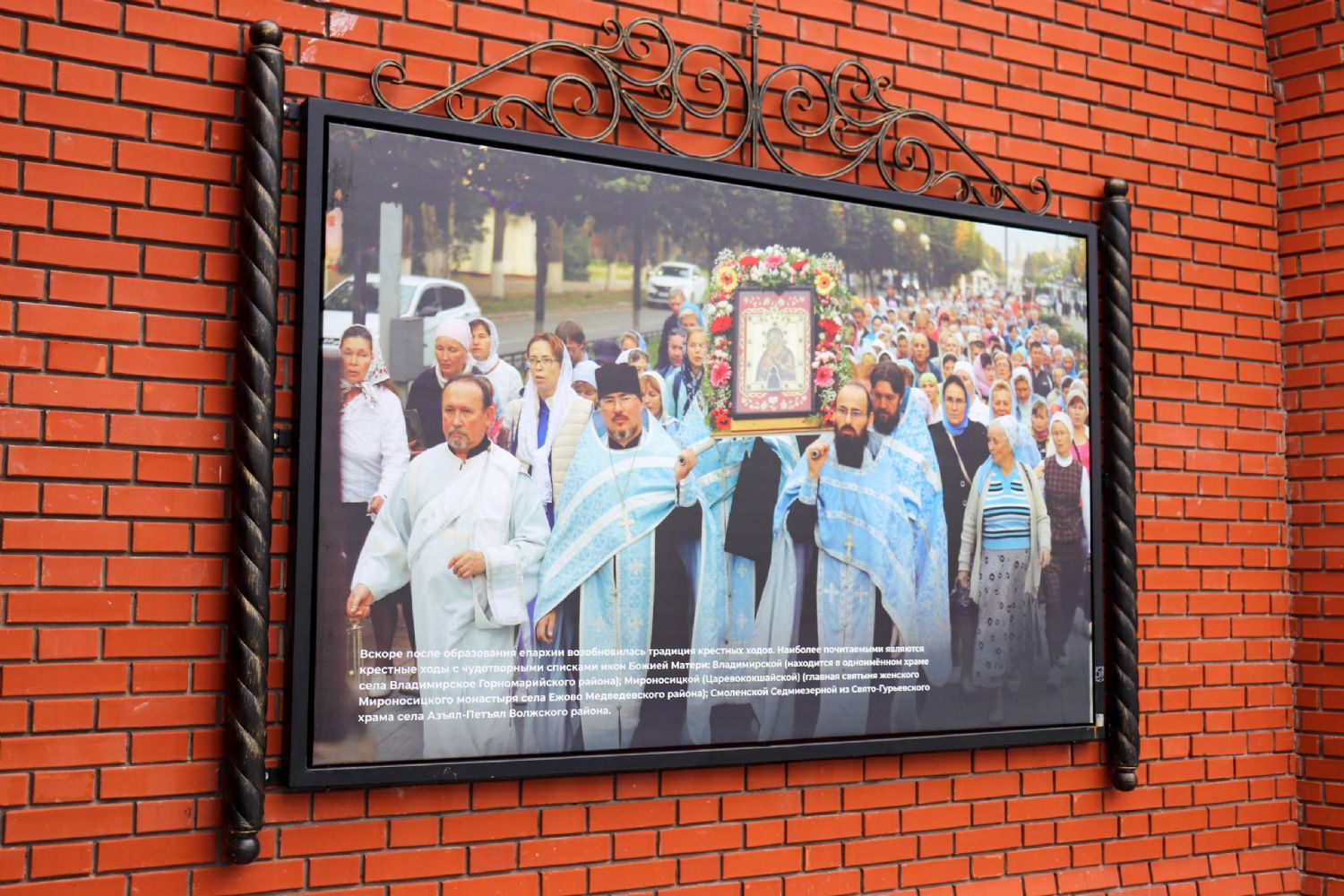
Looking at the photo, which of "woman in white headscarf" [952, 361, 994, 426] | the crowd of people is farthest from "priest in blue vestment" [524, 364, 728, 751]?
"woman in white headscarf" [952, 361, 994, 426]

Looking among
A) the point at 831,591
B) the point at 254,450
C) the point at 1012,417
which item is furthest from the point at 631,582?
the point at 1012,417

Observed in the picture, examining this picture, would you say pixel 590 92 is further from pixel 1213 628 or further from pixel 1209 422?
pixel 1213 628

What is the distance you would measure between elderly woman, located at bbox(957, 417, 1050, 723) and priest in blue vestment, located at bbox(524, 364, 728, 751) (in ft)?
2.63

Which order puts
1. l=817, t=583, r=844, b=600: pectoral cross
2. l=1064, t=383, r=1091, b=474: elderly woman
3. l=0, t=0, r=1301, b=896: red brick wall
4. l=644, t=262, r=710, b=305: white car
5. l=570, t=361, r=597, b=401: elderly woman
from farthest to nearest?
l=1064, t=383, r=1091, b=474: elderly woman, l=817, t=583, r=844, b=600: pectoral cross, l=644, t=262, r=710, b=305: white car, l=570, t=361, r=597, b=401: elderly woman, l=0, t=0, r=1301, b=896: red brick wall

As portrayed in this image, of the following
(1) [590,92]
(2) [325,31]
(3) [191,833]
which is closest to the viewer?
(3) [191,833]

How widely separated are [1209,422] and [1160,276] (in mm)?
481

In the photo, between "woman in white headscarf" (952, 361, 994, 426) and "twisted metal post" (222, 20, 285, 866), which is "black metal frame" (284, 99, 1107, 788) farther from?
"woman in white headscarf" (952, 361, 994, 426)

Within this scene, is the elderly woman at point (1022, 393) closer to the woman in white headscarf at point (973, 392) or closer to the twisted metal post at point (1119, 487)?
the woman in white headscarf at point (973, 392)

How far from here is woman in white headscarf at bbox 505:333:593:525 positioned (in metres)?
3.00

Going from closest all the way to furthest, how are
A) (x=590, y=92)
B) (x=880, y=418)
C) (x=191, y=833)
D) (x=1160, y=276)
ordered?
(x=191, y=833) < (x=590, y=92) < (x=880, y=418) < (x=1160, y=276)

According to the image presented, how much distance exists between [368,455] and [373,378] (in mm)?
166

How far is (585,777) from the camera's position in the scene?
10.0 ft

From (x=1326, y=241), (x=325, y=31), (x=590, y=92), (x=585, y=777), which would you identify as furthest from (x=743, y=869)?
(x=1326, y=241)

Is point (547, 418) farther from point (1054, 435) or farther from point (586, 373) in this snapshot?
point (1054, 435)
